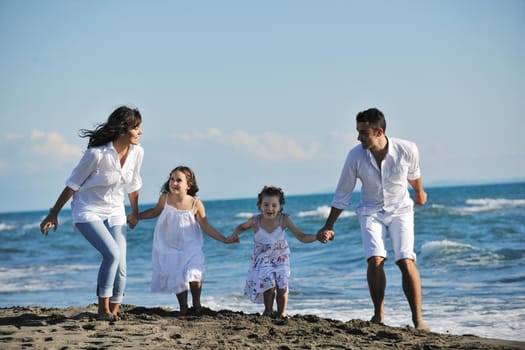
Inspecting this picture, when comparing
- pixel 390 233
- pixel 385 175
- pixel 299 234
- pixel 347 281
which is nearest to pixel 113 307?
pixel 299 234

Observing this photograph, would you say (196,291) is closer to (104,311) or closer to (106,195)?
(104,311)

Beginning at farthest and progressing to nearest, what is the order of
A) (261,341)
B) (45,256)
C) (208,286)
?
(45,256), (208,286), (261,341)

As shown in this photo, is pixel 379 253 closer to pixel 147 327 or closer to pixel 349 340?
pixel 349 340

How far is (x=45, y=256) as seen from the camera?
18.0m

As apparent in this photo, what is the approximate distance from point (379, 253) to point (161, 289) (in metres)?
2.03

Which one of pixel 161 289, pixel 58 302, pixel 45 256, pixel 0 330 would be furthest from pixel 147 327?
pixel 45 256

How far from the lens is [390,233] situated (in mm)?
5941

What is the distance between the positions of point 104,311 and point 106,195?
999 millimetres

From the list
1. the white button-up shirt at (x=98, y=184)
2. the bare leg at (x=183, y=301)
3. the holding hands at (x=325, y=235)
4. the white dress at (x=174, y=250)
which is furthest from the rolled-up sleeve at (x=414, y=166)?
the white button-up shirt at (x=98, y=184)

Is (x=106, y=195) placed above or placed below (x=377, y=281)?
above

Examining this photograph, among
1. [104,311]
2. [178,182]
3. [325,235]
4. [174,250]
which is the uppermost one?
[178,182]

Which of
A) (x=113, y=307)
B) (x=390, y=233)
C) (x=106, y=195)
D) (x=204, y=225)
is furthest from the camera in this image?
(x=204, y=225)

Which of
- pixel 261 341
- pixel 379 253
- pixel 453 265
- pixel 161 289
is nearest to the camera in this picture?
pixel 261 341

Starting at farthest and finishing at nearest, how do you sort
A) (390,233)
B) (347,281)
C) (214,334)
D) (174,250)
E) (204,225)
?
(347,281) < (204,225) < (174,250) < (390,233) < (214,334)
